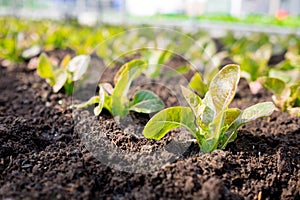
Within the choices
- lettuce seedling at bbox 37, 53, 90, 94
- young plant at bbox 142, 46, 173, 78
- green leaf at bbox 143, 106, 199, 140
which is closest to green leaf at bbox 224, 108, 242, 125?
green leaf at bbox 143, 106, 199, 140

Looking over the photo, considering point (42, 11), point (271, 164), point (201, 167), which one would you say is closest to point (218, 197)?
point (201, 167)

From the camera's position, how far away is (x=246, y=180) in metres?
1.19

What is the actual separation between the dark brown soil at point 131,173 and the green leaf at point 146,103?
11 cm

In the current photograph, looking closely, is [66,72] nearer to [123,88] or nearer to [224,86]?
[123,88]

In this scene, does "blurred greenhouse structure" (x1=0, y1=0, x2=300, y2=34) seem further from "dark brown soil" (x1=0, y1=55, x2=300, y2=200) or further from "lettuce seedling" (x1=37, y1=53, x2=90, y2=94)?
"dark brown soil" (x1=0, y1=55, x2=300, y2=200)

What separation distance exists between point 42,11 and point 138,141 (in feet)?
32.6

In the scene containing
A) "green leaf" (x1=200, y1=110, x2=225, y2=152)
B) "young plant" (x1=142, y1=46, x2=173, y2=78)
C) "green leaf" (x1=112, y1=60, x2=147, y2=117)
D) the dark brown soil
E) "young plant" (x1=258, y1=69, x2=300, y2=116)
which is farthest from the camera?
"young plant" (x1=142, y1=46, x2=173, y2=78)

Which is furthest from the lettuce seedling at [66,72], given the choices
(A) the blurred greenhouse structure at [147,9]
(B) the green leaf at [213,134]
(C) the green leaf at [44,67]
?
(A) the blurred greenhouse structure at [147,9]

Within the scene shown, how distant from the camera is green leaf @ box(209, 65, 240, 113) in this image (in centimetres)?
131

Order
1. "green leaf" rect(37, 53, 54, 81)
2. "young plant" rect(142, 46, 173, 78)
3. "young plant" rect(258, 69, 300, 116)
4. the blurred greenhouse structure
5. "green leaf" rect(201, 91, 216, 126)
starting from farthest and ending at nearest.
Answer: the blurred greenhouse structure, "young plant" rect(142, 46, 173, 78), "green leaf" rect(37, 53, 54, 81), "young plant" rect(258, 69, 300, 116), "green leaf" rect(201, 91, 216, 126)

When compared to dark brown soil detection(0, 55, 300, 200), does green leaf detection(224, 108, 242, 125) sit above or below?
above

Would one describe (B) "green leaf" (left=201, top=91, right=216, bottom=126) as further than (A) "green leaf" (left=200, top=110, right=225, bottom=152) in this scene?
Yes

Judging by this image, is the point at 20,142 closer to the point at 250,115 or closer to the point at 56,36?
the point at 250,115

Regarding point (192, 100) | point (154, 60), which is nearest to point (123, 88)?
point (192, 100)
